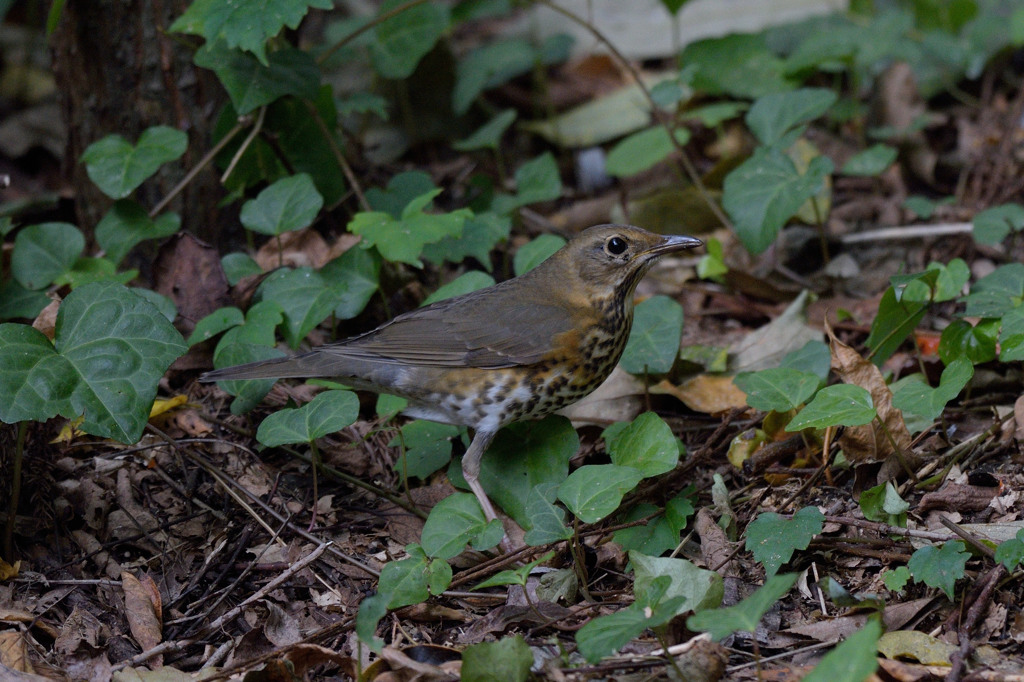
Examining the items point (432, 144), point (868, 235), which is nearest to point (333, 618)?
point (868, 235)

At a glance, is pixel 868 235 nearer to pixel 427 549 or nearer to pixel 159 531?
pixel 427 549

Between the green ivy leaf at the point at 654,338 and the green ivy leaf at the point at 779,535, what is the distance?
3.59ft

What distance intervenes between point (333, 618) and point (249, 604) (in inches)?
12.8

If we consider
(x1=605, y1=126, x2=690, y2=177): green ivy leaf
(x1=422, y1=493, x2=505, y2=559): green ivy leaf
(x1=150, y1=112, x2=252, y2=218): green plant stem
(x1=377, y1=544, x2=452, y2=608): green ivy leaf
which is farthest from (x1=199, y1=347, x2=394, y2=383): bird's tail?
(x1=605, y1=126, x2=690, y2=177): green ivy leaf

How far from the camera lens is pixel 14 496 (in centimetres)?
380

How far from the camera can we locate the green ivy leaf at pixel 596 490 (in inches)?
135

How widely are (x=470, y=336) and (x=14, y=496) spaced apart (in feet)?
6.36

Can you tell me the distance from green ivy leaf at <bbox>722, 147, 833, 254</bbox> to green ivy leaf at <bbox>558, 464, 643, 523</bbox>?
198 cm

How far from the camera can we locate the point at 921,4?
788cm

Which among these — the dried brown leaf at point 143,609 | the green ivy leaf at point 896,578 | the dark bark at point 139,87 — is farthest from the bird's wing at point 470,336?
the dark bark at point 139,87

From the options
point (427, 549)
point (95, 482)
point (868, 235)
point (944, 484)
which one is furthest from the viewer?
point (868, 235)

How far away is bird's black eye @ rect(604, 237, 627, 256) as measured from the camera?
4.43 meters

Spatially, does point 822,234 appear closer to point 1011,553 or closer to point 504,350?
point 504,350

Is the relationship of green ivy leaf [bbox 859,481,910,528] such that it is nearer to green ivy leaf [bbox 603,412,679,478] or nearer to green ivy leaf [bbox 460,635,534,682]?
green ivy leaf [bbox 603,412,679,478]
